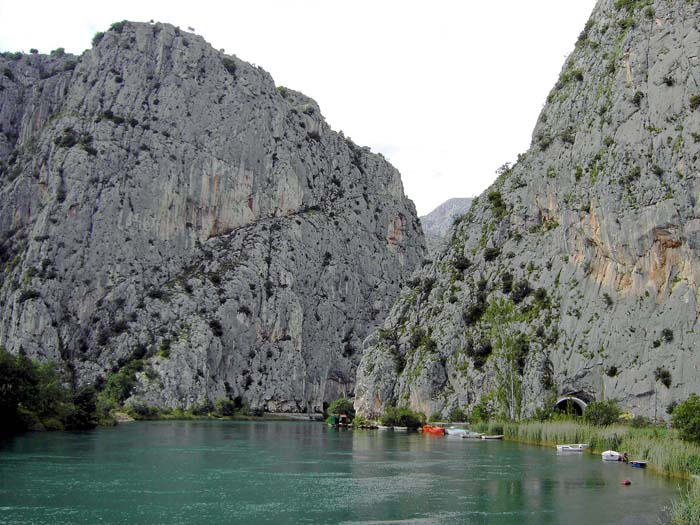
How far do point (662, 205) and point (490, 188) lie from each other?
43.5 metres

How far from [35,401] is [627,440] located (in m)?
56.9

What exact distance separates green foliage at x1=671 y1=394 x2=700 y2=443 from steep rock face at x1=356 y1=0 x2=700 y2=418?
24489mm

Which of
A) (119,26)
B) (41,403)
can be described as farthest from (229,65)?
(41,403)

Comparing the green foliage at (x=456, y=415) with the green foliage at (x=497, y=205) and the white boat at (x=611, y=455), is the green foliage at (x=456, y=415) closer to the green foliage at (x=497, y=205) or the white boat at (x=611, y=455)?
the green foliage at (x=497, y=205)

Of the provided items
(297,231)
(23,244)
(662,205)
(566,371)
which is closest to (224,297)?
(297,231)

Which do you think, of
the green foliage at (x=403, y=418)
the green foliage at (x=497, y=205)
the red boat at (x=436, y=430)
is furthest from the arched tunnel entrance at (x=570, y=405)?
the green foliage at (x=497, y=205)

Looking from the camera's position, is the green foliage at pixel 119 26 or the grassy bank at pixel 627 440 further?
the green foliage at pixel 119 26

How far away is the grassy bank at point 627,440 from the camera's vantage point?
146 feet

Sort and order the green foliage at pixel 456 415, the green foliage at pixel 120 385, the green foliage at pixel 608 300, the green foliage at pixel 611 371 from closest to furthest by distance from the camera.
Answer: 1. the green foliage at pixel 611 371
2. the green foliage at pixel 608 300
3. the green foliage at pixel 456 415
4. the green foliage at pixel 120 385

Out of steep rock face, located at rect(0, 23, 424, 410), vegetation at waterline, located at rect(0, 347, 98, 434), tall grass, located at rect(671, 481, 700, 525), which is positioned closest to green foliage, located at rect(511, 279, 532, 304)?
vegetation at waterline, located at rect(0, 347, 98, 434)

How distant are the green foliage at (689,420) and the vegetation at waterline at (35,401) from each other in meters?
58.7

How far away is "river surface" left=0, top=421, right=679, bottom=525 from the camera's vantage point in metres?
33.7

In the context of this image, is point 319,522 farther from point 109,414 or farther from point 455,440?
point 109,414

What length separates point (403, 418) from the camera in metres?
102
